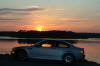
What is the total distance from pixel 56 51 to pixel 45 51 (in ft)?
2.37

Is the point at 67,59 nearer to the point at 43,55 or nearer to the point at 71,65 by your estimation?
the point at 71,65

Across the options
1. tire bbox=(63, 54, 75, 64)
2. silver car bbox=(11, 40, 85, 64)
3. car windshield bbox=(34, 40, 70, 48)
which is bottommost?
tire bbox=(63, 54, 75, 64)

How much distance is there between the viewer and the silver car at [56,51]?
15.2 metres

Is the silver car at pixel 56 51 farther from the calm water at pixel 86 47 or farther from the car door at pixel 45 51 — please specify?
the calm water at pixel 86 47

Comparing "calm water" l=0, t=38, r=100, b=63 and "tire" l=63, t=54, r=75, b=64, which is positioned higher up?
"tire" l=63, t=54, r=75, b=64

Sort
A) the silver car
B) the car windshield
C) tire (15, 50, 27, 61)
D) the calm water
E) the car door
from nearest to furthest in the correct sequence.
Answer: the silver car, the car door, the car windshield, tire (15, 50, 27, 61), the calm water

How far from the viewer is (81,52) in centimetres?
1507

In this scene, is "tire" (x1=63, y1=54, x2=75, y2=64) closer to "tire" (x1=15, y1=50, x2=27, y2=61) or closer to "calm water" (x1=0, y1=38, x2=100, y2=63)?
"tire" (x1=15, y1=50, x2=27, y2=61)

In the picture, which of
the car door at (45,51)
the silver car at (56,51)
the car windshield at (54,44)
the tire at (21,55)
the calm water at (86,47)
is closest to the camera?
the silver car at (56,51)

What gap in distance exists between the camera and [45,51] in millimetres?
15320

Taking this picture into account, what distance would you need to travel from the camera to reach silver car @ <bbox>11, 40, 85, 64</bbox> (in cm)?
1518

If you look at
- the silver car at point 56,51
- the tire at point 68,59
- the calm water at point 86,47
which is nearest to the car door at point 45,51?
the silver car at point 56,51

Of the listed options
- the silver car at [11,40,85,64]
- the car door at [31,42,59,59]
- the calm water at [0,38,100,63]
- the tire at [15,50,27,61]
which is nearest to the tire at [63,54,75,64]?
the silver car at [11,40,85,64]

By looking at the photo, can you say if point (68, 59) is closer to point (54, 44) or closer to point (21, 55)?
point (54, 44)
